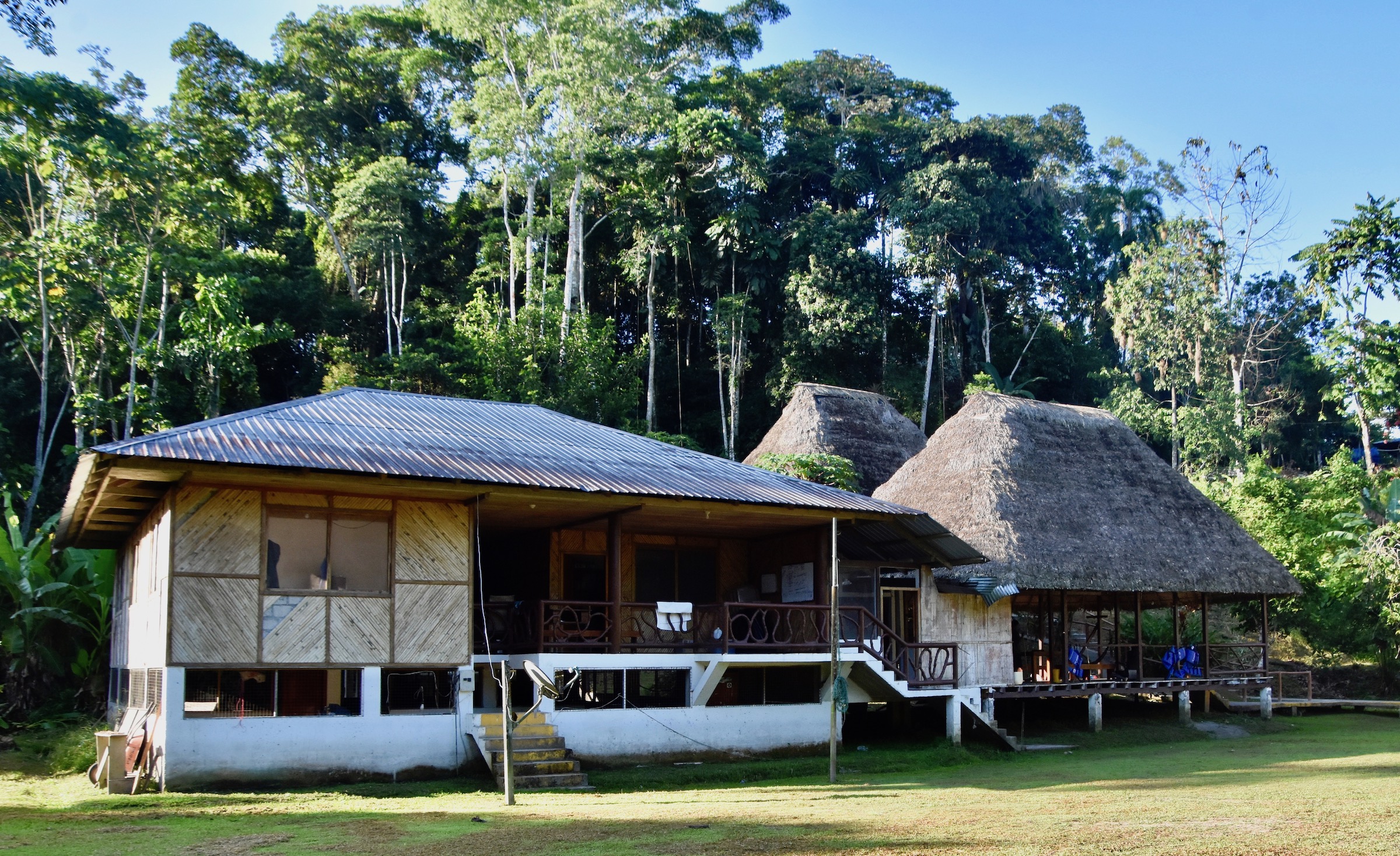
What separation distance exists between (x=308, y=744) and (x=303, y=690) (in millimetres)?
1342

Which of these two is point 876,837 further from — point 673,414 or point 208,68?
point 208,68

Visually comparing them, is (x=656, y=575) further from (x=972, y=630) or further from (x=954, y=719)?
(x=972, y=630)

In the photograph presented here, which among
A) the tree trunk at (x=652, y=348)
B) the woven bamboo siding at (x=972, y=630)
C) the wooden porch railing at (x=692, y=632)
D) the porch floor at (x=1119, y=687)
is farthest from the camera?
the tree trunk at (x=652, y=348)

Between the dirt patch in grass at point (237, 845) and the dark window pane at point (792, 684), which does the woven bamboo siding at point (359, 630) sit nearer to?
the dirt patch in grass at point (237, 845)

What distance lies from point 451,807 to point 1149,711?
672 inches

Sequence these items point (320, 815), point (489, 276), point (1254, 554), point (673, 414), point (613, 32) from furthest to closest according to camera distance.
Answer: point (673, 414) → point (489, 276) → point (613, 32) → point (1254, 554) → point (320, 815)

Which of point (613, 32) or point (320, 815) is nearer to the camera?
point (320, 815)

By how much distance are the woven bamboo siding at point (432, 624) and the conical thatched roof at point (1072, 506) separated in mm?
9480

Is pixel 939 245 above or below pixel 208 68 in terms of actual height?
below

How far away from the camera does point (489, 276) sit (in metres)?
41.2

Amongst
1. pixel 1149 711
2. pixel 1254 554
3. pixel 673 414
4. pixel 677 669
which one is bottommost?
pixel 1149 711

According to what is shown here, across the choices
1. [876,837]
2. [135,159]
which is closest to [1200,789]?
[876,837]

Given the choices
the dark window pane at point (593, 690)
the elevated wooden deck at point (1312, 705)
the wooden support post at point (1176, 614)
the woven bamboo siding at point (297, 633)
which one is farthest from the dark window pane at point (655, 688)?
the elevated wooden deck at point (1312, 705)

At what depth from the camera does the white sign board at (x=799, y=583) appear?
18844mm
